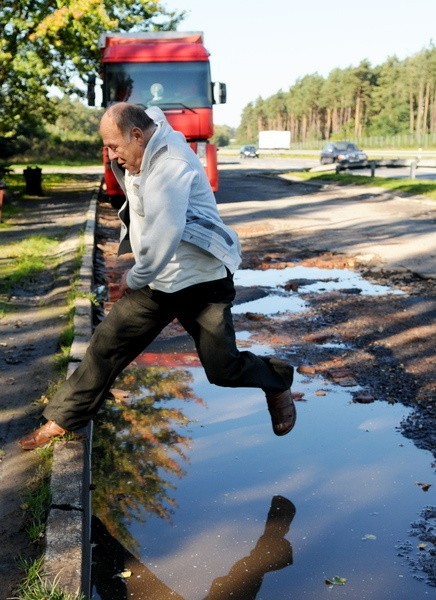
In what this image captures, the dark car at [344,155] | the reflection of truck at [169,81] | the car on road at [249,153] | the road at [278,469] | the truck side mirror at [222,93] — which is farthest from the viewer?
A: the car on road at [249,153]

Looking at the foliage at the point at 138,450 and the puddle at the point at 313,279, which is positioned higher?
the foliage at the point at 138,450

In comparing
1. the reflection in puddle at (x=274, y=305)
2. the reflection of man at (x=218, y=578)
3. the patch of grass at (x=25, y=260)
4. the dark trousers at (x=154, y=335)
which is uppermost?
the dark trousers at (x=154, y=335)

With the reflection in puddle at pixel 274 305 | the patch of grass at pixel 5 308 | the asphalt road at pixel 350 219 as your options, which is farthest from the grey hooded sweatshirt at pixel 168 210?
the asphalt road at pixel 350 219

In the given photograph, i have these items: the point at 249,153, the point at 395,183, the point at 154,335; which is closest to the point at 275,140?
the point at 249,153

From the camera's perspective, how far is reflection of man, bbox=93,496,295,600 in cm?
356

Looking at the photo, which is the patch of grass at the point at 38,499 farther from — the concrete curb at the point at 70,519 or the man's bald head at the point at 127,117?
the man's bald head at the point at 127,117

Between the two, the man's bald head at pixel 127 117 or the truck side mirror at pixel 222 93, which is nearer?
the man's bald head at pixel 127 117

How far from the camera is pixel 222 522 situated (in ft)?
13.7

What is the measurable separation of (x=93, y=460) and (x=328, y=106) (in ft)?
→ 465

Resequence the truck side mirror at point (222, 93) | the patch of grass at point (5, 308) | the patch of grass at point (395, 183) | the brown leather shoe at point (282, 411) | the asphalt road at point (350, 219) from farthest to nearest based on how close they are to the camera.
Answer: the patch of grass at point (395, 183) < the truck side mirror at point (222, 93) < the asphalt road at point (350, 219) < the patch of grass at point (5, 308) < the brown leather shoe at point (282, 411)

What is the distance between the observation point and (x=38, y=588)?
124 inches

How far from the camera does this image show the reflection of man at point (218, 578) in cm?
356

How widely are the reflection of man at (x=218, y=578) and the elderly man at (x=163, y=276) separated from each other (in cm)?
75

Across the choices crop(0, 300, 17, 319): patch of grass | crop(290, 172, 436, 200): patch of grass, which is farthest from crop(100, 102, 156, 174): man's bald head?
crop(290, 172, 436, 200): patch of grass
